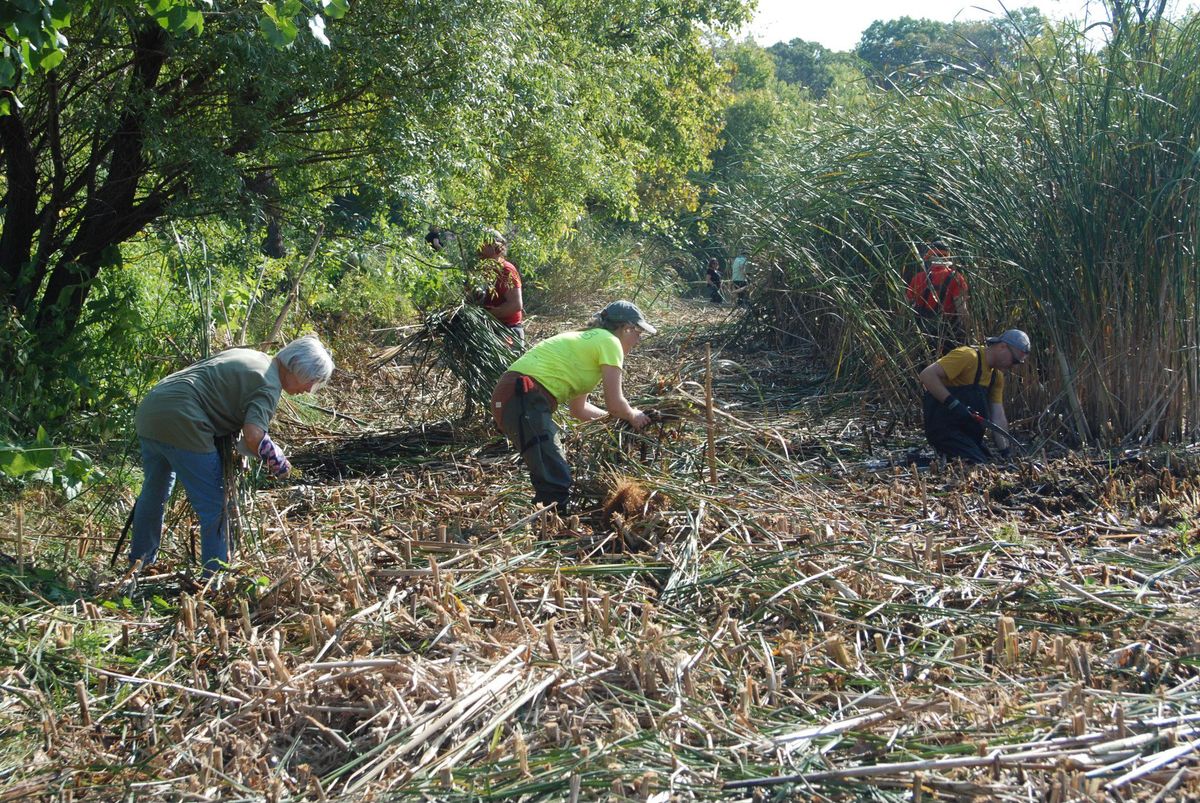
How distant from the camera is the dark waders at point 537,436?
543 centimetres

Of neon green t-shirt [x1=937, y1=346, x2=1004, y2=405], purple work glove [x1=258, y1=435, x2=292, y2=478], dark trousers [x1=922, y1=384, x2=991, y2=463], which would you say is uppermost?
purple work glove [x1=258, y1=435, x2=292, y2=478]

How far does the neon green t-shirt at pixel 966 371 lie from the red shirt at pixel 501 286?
3.14 metres

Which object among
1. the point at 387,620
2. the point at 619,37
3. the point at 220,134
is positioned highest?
the point at 619,37

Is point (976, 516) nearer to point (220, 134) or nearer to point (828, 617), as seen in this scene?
point (828, 617)

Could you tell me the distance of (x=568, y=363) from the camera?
18.1 feet

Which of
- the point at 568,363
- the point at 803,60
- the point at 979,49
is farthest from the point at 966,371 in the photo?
the point at 803,60

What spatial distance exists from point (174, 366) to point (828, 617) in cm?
401

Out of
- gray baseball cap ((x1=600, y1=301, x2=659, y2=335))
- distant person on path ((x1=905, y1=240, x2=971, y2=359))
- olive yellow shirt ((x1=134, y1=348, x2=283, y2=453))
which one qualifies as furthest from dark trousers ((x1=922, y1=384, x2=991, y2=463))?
olive yellow shirt ((x1=134, y1=348, x2=283, y2=453))

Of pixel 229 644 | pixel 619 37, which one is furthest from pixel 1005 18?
pixel 619 37

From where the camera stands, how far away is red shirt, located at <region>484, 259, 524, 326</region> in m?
8.30

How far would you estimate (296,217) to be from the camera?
7.71m

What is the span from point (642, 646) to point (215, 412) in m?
2.18

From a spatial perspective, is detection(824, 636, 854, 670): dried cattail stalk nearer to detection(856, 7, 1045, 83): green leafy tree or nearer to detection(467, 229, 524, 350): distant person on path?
detection(856, 7, 1045, 83): green leafy tree

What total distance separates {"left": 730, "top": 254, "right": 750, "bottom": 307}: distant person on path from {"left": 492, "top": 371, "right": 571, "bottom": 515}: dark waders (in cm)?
662
